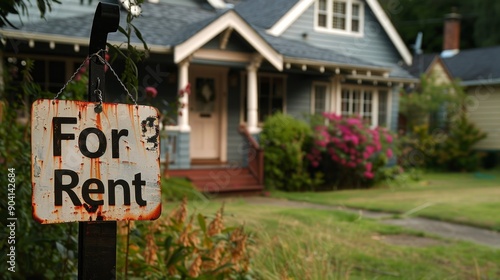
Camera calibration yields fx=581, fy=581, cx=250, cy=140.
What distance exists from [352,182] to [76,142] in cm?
1259

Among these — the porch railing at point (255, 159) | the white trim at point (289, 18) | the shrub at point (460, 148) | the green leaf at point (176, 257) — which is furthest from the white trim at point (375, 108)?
the green leaf at point (176, 257)

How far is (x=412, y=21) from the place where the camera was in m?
36.8

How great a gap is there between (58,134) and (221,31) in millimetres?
10242

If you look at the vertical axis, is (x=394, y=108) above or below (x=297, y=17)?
below

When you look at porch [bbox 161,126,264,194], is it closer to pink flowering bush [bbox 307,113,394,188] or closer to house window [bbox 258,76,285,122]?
pink flowering bush [bbox 307,113,394,188]

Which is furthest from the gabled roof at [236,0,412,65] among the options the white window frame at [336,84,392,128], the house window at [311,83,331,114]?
the house window at [311,83,331,114]

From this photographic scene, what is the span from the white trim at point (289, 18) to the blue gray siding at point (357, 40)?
23cm

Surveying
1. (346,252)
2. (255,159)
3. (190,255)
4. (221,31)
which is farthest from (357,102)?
(190,255)

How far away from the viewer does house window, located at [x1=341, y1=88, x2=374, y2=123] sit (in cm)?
1645

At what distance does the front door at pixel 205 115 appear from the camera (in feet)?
45.1

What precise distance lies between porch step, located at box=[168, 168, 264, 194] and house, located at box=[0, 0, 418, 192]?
24 millimetres

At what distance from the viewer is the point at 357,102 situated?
54.6ft

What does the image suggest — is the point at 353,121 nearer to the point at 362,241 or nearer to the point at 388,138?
the point at 388,138

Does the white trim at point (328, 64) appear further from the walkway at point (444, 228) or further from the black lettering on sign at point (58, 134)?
the black lettering on sign at point (58, 134)
